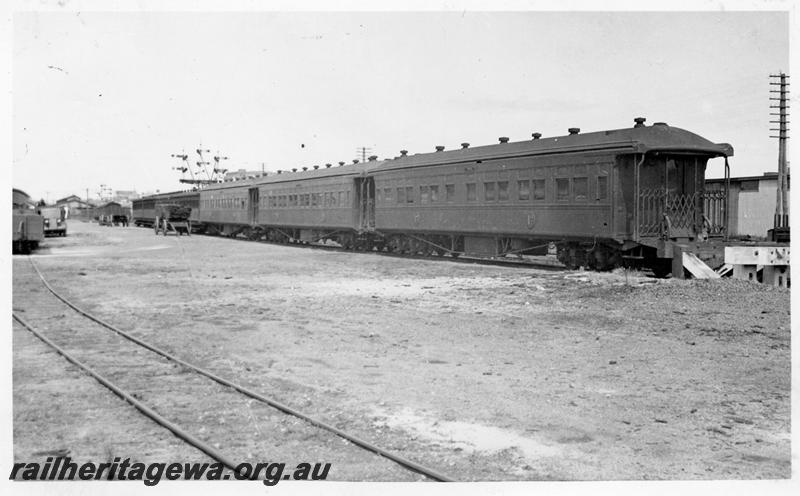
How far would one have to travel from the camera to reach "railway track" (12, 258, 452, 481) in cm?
504

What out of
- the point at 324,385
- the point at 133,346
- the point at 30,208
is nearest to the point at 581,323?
the point at 324,385

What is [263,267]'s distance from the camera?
1950 cm

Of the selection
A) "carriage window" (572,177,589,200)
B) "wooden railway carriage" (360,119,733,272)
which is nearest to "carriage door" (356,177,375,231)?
"wooden railway carriage" (360,119,733,272)

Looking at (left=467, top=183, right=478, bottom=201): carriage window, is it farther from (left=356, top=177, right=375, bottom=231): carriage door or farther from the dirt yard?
(left=356, top=177, right=375, bottom=231): carriage door

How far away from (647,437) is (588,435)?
1.39 feet

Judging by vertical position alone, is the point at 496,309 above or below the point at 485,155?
below

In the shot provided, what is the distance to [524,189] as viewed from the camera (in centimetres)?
1806

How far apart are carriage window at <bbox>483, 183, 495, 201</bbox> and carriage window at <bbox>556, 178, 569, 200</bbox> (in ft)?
8.59

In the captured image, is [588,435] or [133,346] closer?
[588,435]

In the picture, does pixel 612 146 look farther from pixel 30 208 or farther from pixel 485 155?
pixel 30 208

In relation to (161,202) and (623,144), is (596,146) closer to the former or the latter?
(623,144)

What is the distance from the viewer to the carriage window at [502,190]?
18.7 m

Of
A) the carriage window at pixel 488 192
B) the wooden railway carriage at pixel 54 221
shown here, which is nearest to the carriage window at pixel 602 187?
the carriage window at pixel 488 192

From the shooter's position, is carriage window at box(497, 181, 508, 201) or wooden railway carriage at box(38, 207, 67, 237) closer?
carriage window at box(497, 181, 508, 201)
